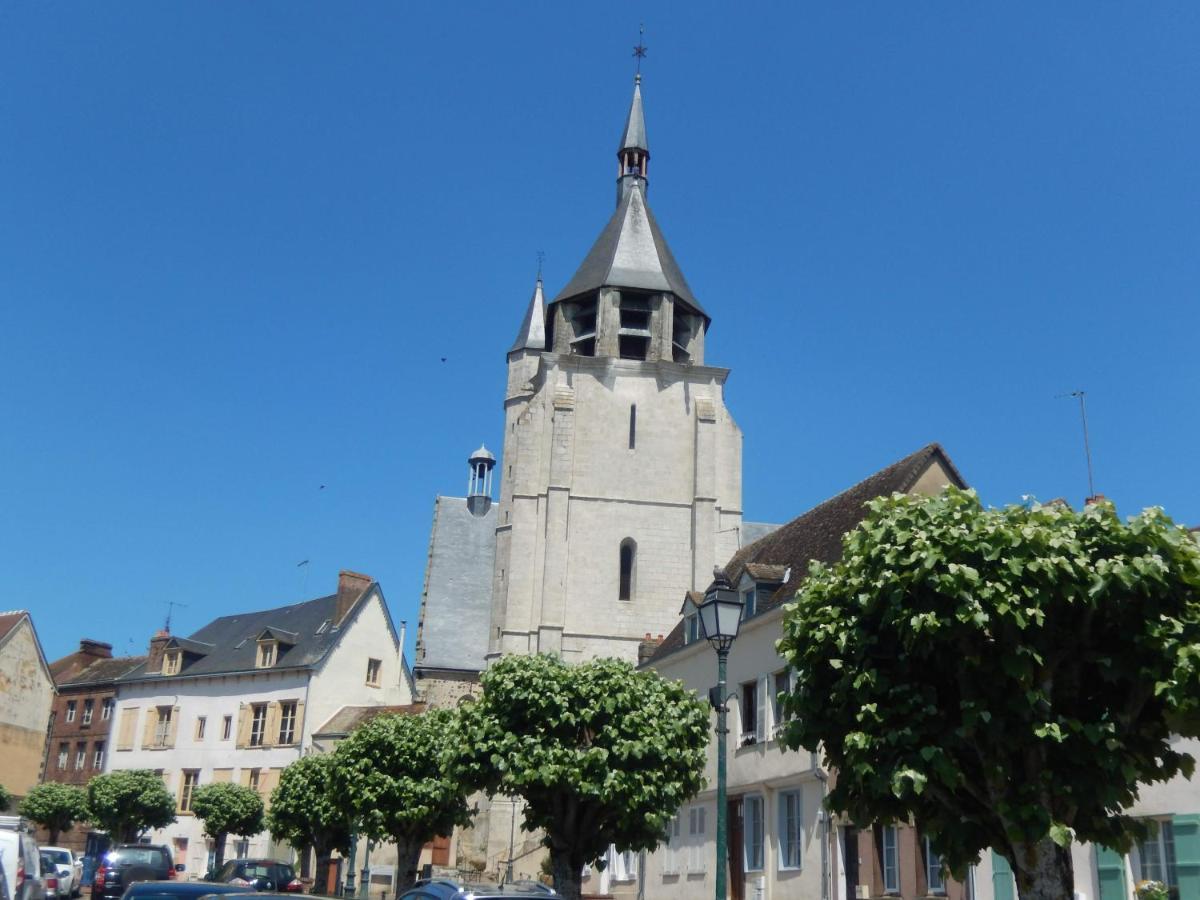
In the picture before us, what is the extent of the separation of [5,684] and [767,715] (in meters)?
39.5

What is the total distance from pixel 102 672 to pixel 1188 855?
48051 mm

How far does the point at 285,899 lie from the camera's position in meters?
10.0

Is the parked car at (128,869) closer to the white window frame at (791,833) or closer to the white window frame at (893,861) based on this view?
the white window frame at (791,833)

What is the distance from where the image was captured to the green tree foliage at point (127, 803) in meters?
39.9

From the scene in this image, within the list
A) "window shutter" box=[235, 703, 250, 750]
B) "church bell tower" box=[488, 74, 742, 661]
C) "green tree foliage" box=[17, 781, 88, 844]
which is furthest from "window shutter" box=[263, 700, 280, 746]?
"church bell tower" box=[488, 74, 742, 661]

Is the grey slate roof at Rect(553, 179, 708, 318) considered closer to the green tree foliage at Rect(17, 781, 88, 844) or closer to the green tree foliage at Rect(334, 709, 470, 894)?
the green tree foliage at Rect(334, 709, 470, 894)

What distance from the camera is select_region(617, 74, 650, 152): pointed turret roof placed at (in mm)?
51625

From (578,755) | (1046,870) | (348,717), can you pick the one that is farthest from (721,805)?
(348,717)

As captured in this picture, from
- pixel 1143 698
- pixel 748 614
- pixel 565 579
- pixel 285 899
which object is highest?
pixel 565 579

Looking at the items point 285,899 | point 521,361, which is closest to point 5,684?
point 521,361

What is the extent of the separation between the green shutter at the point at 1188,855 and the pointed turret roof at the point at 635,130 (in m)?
40.9

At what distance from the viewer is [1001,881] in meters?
17.4

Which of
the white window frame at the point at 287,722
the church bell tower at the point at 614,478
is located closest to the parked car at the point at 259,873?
the church bell tower at the point at 614,478

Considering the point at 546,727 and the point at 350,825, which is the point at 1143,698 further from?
the point at 350,825
